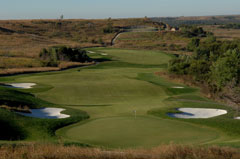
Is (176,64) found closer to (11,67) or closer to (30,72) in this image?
(30,72)

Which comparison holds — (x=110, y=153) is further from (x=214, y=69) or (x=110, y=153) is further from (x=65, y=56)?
(x=65, y=56)

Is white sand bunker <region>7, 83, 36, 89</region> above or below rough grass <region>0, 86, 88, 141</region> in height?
below

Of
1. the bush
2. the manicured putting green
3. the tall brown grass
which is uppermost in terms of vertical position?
the tall brown grass

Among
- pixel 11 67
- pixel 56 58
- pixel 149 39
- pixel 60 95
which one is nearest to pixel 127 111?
pixel 60 95

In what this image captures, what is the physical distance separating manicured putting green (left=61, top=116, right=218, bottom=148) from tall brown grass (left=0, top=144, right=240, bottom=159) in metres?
3.19

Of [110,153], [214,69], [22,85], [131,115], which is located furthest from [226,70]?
[110,153]

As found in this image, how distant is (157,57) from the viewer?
7406 cm

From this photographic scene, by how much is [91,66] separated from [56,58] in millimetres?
8175

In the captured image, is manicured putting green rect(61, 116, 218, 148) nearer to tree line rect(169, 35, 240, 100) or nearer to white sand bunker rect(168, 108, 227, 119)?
white sand bunker rect(168, 108, 227, 119)

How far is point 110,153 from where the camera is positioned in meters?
10.9

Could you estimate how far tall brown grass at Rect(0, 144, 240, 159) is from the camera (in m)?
10.5

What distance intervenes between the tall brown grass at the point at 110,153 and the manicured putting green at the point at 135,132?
319 cm

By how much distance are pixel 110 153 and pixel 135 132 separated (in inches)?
222

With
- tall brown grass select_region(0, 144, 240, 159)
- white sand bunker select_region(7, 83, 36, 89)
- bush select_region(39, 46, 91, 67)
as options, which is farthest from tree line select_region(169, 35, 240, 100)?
bush select_region(39, 46, 91, 67)
